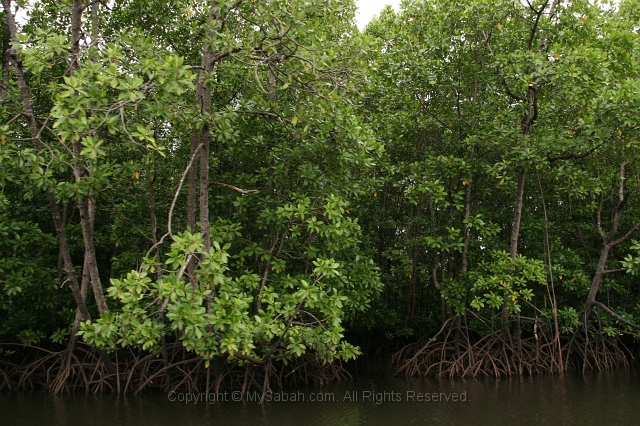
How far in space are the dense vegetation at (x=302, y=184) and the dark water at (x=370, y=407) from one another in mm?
600

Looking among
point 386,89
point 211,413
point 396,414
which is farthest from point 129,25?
point 396,414

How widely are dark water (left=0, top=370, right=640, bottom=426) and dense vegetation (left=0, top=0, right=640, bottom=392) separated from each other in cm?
60

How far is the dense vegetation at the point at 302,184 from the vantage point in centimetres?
722

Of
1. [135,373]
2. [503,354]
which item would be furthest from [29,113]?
[503,354]

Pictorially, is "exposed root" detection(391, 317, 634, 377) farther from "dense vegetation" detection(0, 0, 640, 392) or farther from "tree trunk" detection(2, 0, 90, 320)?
"tree trunk" detection(2, 0, 90, 320)

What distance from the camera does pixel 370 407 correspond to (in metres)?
8.07

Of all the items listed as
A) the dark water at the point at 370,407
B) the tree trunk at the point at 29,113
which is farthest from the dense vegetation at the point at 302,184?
the dark water at the point at 370,407

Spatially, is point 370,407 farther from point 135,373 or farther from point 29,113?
point 29,113

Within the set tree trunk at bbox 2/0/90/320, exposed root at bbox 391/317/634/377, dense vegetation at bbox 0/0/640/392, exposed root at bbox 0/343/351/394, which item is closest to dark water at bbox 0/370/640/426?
exposed root at bbox 0/343/351/394

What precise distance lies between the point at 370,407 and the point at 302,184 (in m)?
3.28

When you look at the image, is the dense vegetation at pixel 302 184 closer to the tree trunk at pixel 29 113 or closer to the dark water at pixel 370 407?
the tree trunk at pixel 29 113

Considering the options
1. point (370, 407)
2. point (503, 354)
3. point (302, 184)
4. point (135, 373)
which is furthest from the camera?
point (503, 354)

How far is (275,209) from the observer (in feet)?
28.9

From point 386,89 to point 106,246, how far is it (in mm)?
5618
